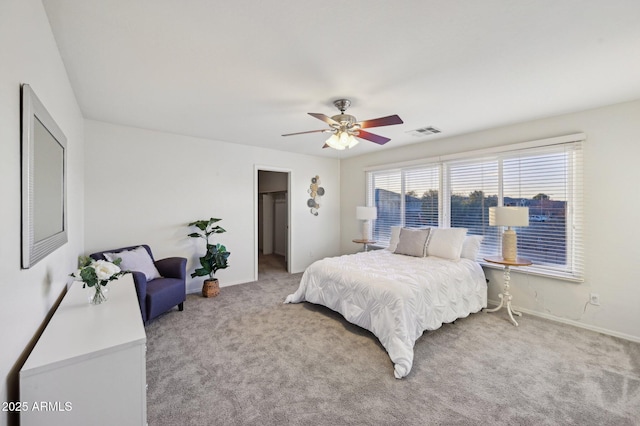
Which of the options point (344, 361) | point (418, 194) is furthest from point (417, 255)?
point (344, 361)

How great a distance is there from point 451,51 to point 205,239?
4.01 metres

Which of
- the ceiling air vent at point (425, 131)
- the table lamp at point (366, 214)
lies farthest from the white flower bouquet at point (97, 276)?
the table lamp at point (366, 214)

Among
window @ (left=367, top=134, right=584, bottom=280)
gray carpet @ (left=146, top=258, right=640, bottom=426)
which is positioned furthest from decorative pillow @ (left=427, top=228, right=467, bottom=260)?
gray carpet @ (left=146, top=258, right=640, bottom=426)

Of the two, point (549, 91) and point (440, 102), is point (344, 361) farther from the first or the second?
point (549, 91)

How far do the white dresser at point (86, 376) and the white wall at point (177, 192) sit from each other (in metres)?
2.55

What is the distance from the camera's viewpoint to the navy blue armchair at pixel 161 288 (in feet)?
9.01

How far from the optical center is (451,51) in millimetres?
1925

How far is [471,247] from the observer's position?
3.76m

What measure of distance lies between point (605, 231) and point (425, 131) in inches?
91.8

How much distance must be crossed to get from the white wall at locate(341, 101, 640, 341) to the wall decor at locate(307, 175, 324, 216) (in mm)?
3560

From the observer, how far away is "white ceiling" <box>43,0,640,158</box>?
5.08 ft

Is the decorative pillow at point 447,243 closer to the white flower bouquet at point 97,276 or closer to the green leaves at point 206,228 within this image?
the green leaves at point 206,228

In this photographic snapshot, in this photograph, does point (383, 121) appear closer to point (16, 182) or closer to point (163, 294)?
point (16, 182)

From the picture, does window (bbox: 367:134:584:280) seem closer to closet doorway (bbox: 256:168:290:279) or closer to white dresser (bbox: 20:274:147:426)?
closet doorway (bbox: 256:168:290:279)
